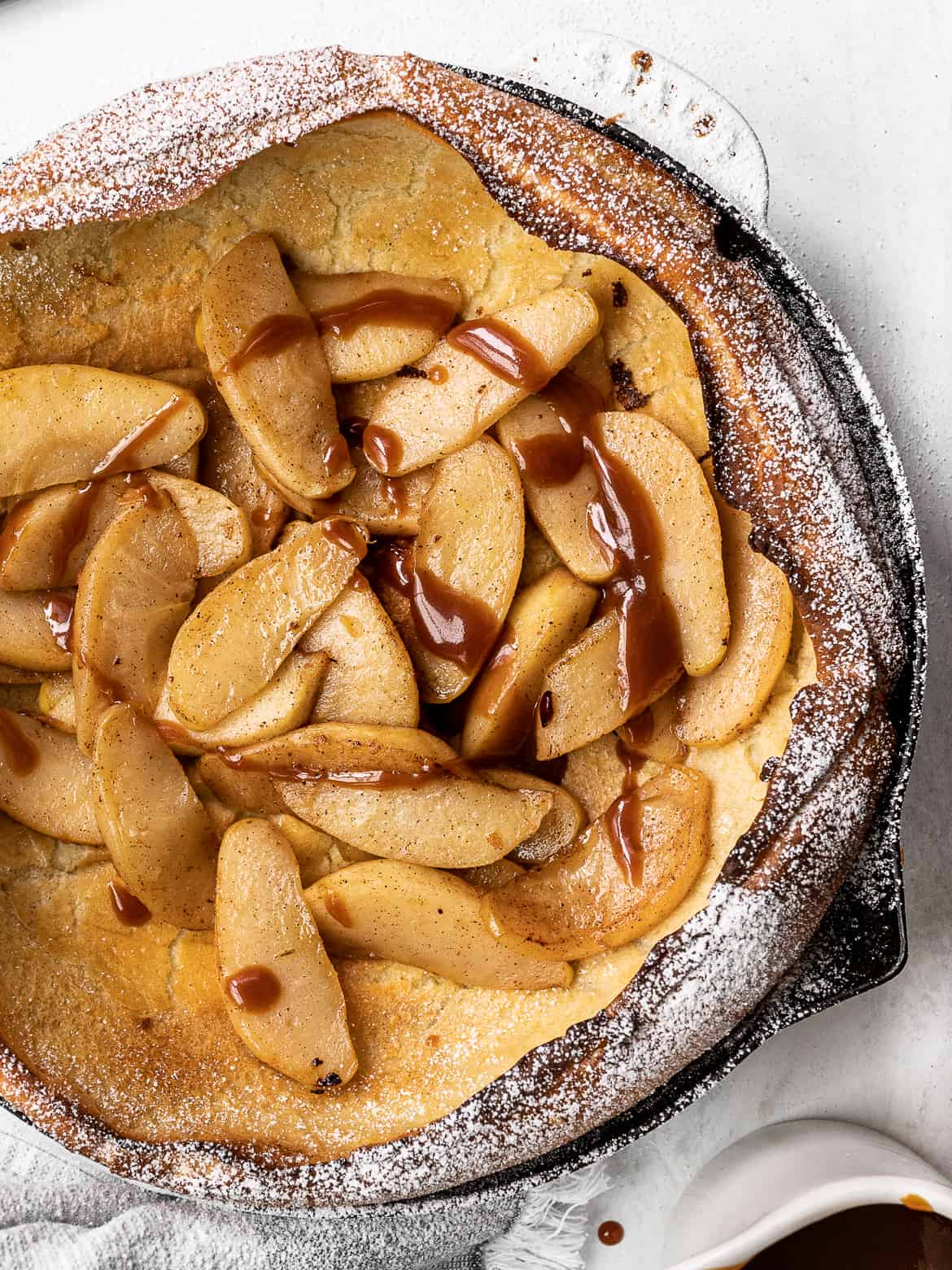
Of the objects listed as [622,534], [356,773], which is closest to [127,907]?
[356,773]

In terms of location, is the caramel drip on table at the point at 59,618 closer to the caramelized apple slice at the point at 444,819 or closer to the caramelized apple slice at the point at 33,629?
the caramelized apple slice at the point at 33,629

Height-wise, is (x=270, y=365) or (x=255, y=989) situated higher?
(x=270, y=365)

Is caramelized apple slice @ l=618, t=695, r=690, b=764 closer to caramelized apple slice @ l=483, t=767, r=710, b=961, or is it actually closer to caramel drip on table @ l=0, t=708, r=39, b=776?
caramelized apple slice @ l=483, t=767, r=710, b=961

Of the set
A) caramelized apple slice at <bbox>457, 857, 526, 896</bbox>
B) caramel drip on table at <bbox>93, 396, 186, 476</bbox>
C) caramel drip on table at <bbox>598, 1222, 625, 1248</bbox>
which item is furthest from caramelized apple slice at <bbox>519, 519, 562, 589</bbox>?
caramel drip on table at <bbox>598, 1222, 625, 1248</bbox>

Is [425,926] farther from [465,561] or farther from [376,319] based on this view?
[376,319]

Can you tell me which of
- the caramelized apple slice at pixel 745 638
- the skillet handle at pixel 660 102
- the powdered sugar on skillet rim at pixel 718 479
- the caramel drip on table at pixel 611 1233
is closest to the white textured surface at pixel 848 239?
the caramel drip on table at pixel 611 1233

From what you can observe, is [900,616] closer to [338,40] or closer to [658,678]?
[658,678]
